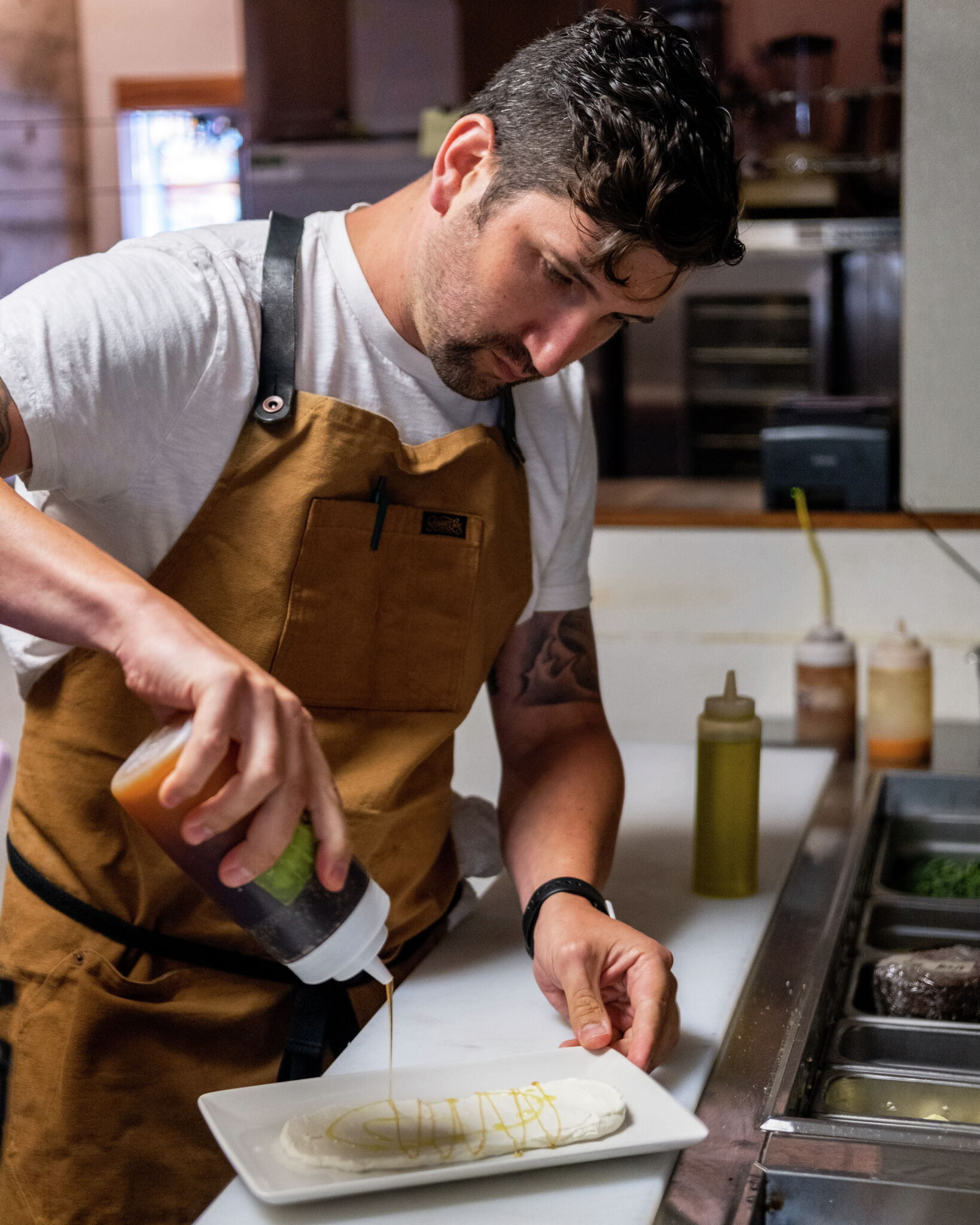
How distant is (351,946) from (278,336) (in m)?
0.54

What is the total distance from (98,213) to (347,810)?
407cm

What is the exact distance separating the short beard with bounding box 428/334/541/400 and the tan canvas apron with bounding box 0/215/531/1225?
Result: 57 mm

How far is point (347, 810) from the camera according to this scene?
3.76 ft

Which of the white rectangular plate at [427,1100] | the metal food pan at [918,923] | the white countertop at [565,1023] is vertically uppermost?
the white rectangular plate at [427,1100]

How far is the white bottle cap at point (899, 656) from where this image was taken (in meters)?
1.92

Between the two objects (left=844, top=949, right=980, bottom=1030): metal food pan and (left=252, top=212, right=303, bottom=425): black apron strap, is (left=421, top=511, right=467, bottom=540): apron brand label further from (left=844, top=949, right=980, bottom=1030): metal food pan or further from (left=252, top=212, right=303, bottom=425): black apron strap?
(left=844, top=949, right=980, bottom=1030): metal food pan

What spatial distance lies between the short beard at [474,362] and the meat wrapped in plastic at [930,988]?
0.62 meters

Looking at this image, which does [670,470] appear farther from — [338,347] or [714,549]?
[338,347]

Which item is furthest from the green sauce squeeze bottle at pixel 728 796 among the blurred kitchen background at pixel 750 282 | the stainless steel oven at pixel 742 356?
the stainless steel oven at pixel 742 356

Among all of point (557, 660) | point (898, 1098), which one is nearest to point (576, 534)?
point (557, 660)

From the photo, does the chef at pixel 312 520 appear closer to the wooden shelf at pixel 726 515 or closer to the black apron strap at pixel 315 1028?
the black apron strap at pixel 315 1028

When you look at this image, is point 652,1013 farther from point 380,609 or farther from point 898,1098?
point 380,609

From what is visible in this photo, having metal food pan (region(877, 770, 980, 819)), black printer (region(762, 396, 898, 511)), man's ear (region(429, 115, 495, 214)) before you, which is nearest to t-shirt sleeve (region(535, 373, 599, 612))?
man's ear (region(429, 115, 495, 214))

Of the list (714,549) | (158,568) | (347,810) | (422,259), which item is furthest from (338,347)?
(714,549)
